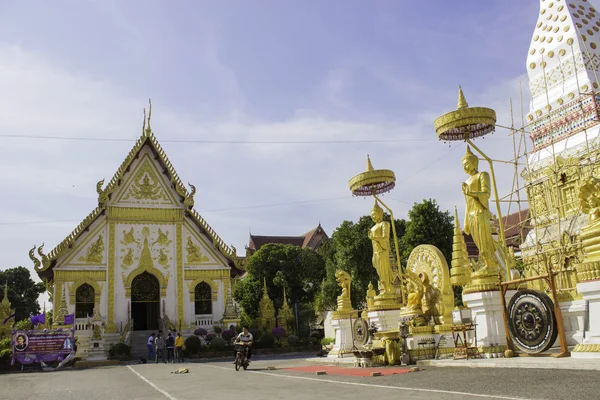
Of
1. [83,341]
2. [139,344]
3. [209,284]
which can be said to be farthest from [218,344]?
[83,341]

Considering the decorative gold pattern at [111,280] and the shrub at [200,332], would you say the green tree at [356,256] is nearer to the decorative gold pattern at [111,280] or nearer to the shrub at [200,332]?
the shrub at [200,332]

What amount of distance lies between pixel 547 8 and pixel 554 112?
216 inches

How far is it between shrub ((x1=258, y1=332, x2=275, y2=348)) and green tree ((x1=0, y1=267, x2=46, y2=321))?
33.8m

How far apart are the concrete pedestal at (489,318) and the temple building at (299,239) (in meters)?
47.4

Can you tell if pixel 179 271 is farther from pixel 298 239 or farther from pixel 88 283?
pixel 298 239

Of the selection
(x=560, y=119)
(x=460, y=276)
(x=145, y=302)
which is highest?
(x=560, y=119)

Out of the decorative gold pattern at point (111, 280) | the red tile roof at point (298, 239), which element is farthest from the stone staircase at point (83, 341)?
the red tile roof at point (298, 239)

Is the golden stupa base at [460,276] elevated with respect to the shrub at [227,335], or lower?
elevated

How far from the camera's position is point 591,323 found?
7.46 meters

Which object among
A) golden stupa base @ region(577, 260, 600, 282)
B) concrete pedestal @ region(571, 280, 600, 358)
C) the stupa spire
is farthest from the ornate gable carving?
concrete pedestal @ region(571, 280, 600, 358)

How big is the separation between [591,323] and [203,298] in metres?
22.4

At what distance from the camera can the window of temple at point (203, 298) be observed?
27625mm

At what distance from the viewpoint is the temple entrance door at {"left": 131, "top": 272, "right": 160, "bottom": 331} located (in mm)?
26938

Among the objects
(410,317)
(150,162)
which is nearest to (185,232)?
(150,162)
